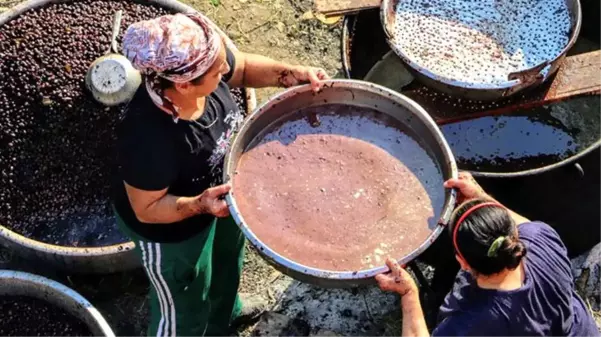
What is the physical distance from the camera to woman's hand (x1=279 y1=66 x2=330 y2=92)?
3160 millimetres

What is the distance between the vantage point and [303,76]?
10.6 feet

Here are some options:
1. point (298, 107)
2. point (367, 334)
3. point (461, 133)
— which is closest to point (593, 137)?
point (461, 133)

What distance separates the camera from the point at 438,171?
10.2 feet

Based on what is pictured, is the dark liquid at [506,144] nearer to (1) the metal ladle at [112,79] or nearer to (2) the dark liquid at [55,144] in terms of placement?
(1) the metal ladle at [112,79]

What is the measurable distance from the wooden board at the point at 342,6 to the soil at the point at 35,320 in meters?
2.09

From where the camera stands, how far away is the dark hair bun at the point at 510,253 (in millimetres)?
2656

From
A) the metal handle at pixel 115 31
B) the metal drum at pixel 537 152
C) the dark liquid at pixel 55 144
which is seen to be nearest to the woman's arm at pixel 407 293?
the metal drum at pixel 537 152

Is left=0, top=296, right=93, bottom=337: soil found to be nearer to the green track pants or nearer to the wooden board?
the green track pants

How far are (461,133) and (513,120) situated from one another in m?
0.34

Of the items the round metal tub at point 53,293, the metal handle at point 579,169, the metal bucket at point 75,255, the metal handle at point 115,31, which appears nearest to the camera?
the metal handle at point 579,169

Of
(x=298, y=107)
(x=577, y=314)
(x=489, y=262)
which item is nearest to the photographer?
(x=489, y=262)

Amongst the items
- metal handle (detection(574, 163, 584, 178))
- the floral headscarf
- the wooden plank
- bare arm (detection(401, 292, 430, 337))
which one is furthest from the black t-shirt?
metal handle (detection(574, 163, 584, 178))

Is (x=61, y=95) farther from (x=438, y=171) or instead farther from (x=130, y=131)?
(x=438, y=171)

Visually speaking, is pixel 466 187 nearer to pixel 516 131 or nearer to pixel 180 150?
pixel 180 150
